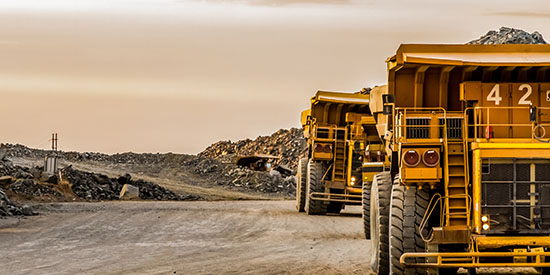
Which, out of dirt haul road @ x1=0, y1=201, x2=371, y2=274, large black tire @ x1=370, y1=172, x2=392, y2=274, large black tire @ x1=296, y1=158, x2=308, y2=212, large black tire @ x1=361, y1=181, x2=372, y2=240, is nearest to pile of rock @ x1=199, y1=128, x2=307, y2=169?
large black tire @ x1=296, y1=158, x2=308, y2=212

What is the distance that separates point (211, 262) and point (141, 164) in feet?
→ 203

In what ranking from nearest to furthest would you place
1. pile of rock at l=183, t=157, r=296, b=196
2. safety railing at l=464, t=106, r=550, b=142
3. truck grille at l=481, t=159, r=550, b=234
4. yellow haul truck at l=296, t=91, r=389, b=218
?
truck grille at l=481, t=159, r=550, b=234, safety railing at l=464, t=106, r=550, b=142, yellow haul truck at l=296, t=91, r=389, b=218, pile of rock at l=183, t=157, r=296, b=196

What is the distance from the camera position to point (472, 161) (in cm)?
1245

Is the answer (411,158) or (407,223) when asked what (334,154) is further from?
(411,158)

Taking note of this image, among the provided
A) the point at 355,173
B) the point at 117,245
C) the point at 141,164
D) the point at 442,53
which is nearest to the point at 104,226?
the point at 117,245

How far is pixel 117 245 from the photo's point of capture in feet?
68.7

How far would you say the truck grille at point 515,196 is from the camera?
12.3 metres

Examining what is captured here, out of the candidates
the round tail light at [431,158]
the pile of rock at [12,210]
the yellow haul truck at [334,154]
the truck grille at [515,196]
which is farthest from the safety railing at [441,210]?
the pile of rock at [12,210]

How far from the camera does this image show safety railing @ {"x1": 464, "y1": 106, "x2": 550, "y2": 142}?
42.4 ft

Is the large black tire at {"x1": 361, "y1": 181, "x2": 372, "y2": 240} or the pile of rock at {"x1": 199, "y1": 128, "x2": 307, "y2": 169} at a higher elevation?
the pile of rock at {"x1": 199, "y1": 128, "x2": 307, "y2": 169}

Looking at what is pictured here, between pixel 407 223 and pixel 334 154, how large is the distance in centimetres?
1866

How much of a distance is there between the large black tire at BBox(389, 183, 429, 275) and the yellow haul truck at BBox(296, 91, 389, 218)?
17.0m

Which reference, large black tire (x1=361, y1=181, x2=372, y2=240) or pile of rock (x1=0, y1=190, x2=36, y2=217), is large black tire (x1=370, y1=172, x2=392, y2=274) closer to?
large black tire (x1=361, y1=181, x2=372, y2=240)

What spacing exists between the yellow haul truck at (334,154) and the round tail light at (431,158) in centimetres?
1716
